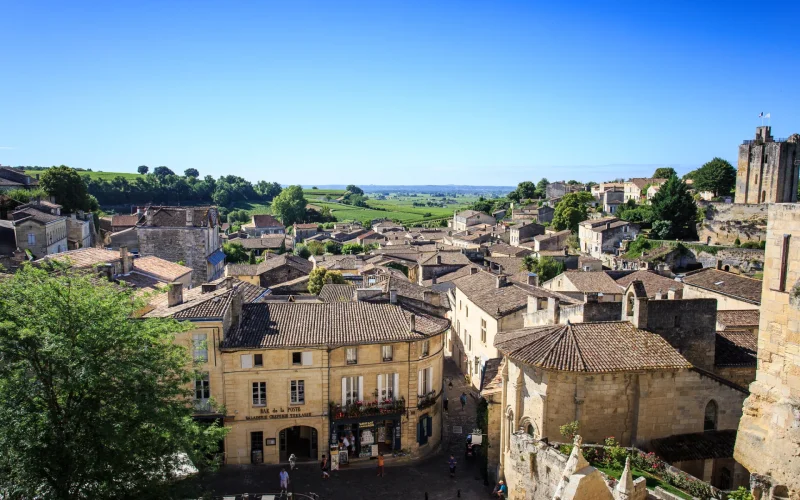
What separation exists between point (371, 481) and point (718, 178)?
102 meters

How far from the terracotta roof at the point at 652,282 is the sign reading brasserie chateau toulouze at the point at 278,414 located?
2656 centimetres

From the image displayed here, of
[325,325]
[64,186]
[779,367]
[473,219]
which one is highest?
[64,186]

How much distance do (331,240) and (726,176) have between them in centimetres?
7441

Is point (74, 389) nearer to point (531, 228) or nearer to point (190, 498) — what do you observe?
point (190, 498)

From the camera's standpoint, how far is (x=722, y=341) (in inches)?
1110

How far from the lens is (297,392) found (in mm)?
29344

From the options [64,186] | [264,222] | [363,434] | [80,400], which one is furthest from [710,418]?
[264,222]

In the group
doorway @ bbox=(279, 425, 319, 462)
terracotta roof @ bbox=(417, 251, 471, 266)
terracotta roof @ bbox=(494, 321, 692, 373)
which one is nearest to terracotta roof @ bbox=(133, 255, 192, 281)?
doorway @ bbox=(279, 425, 319, 462)

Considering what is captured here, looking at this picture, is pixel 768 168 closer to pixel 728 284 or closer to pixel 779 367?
pixel 728 284

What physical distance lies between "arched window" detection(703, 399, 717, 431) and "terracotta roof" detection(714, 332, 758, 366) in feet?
11.8

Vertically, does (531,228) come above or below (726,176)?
below

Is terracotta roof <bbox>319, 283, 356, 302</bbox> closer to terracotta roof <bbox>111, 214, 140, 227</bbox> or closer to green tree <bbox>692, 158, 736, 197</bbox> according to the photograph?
terracotta roof <bbox>111, 214, 140, 227</bbox>

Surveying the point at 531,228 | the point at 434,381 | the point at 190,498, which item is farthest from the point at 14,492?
the point at 531,228

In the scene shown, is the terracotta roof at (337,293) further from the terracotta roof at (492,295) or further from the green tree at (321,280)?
the terracotta roof at (492,295)
